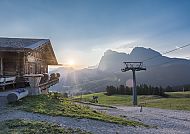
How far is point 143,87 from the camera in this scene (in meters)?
88.5

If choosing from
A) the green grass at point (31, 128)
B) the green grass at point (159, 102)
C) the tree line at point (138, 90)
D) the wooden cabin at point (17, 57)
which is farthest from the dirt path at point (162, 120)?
the tree line at point (138, 90)

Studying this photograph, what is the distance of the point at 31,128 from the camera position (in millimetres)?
10797

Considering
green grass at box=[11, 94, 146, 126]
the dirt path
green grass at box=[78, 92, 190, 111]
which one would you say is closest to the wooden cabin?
green grass at box=[11, 94, 146, 126]

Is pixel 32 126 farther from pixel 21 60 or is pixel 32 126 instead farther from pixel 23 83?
pixel 21 60

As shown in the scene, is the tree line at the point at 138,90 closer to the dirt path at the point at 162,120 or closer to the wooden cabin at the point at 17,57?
the wooden cabin at the point at 17,57

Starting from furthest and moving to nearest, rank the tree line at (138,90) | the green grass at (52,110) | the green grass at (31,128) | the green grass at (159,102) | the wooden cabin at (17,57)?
the tree line at (138,90) → the green grass at (159,102) → the wooden cabin at (17,57) → the green grass at (52,110) → the green grass at (31,128)

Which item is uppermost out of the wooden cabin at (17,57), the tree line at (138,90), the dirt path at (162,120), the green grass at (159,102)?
the wooden cabin at (17,57)

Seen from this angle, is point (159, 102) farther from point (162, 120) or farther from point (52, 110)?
point (52, 110)

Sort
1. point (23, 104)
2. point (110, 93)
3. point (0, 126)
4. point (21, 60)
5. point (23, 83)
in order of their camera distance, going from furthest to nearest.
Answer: point (110, 93) < point (21, 60) < point (23, 83) < point (23, 104) < point (0, 126)

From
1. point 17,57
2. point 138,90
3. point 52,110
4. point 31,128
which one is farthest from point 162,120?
point 138,90

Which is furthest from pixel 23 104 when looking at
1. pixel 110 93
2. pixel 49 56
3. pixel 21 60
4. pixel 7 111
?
pixel 110 93

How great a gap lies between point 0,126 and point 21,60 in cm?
1746

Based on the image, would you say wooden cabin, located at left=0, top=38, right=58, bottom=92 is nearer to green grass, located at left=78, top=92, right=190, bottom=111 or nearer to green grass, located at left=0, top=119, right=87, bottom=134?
green grass, located at left=0, top=119, right=87, bottom=134

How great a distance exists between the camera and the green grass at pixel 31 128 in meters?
10.3
